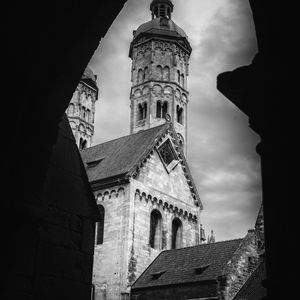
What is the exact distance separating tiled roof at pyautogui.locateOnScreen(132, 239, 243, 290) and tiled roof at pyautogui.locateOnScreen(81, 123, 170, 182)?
5218mm

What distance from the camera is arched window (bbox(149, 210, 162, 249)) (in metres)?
29.3

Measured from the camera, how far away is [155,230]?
29.8 m

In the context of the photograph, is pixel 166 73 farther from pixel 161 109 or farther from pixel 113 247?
pixel 113 247

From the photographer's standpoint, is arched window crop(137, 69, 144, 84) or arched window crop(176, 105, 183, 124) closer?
arched window crop(176, 105, 183, 124)

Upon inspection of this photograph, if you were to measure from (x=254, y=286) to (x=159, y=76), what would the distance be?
33.3m

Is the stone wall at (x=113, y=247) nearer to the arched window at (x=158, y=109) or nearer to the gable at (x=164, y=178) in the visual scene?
the gable at (x=164, y=178)

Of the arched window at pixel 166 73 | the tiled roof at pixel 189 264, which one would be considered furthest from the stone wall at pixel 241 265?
the arched window at pixel 166 73

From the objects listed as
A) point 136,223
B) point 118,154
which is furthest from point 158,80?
point 136,223

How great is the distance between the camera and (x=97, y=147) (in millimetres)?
36031

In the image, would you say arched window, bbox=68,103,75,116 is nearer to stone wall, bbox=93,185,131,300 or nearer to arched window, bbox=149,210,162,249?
stone wall, bbox=93,185,131,300

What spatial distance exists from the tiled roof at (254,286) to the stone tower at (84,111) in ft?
106

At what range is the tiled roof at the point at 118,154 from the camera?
30.1m

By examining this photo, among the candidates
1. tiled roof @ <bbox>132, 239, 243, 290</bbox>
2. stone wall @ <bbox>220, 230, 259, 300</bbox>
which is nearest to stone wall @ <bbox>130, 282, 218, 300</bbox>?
tiled roof @ <bbox>132, 239, 243, 290</bbox>

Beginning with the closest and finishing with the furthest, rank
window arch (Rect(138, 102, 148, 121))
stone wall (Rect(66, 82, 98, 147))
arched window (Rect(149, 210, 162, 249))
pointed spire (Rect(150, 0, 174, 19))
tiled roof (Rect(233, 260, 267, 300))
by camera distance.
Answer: tiled roof (Rect(233, 260, 267, 300)), arched window (Rect(149, 210, 162, 249)), window arch (Rect(138, 102, 148, 121)), stone wall (Rect(66, 82, 98, 147)), pointed spire (Rect(150, 0, 174, 19))
